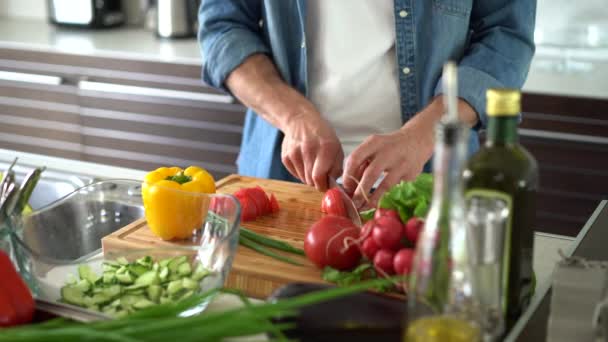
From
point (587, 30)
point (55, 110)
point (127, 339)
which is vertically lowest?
point (55, 110)

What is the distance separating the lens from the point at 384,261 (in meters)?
1.16

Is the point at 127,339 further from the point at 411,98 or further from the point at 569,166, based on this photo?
the point at 569,166

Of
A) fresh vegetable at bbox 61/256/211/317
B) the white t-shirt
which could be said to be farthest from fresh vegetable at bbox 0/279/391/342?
the white t-shirt

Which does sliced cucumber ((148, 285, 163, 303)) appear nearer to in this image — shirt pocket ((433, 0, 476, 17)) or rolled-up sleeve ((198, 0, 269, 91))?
rolled-up sleeve ((198, 0, 269, 91))

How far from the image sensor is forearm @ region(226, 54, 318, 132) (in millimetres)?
1690

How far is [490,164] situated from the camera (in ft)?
3.25

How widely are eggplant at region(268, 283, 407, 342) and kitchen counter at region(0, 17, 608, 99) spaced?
1.80 m

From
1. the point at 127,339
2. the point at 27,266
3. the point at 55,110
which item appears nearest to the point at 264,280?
the point at 27,266

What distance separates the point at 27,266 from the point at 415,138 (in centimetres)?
71

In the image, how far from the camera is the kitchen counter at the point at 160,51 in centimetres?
271

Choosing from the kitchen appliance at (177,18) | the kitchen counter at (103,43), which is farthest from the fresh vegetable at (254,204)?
the kitchen appliance at (177,18)

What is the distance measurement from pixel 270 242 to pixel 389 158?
0.87 ft

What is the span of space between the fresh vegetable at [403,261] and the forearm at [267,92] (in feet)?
1.90

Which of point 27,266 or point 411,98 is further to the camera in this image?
point 411,98
